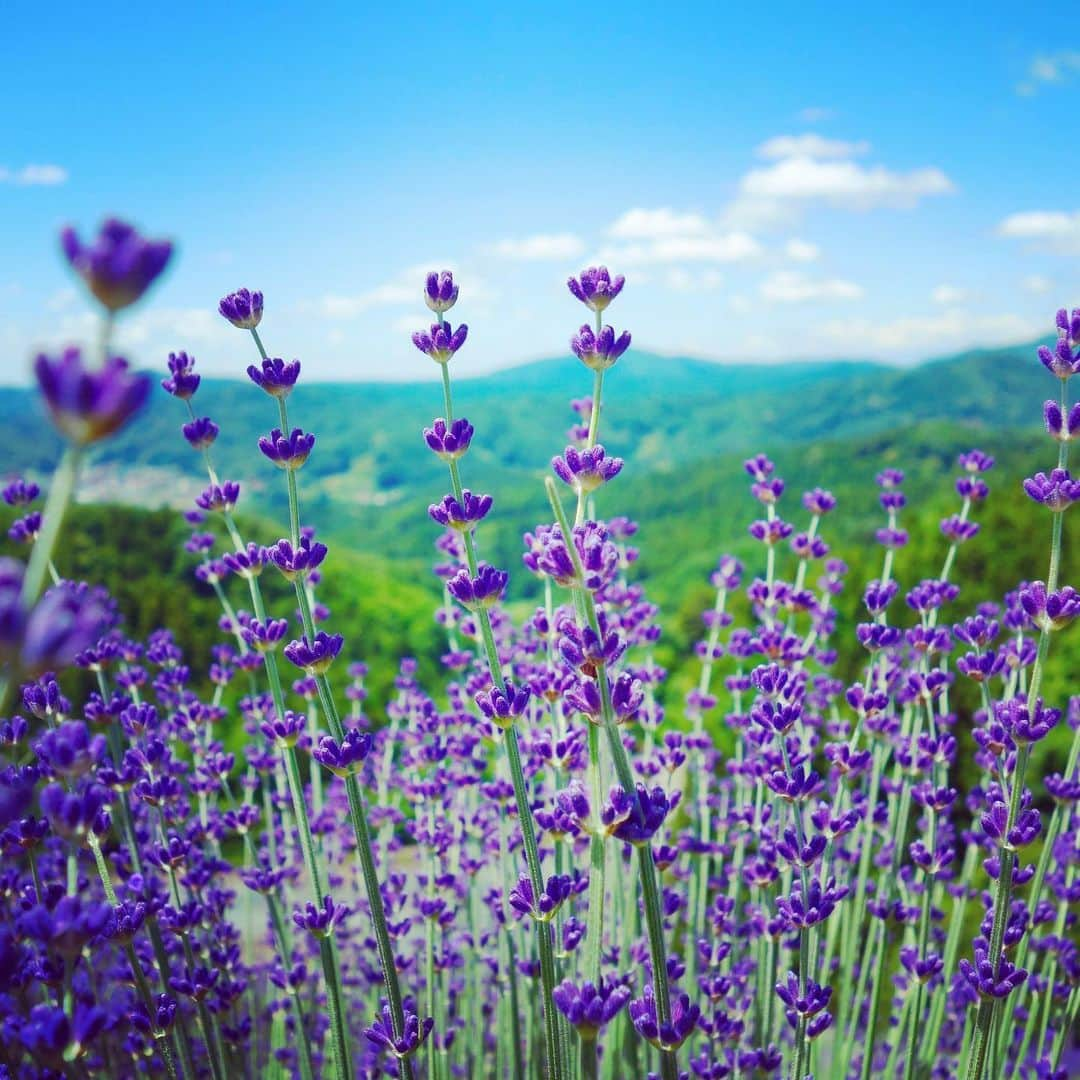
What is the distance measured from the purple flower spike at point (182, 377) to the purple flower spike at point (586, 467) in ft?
4.42

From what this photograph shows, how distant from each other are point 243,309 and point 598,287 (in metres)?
0.91

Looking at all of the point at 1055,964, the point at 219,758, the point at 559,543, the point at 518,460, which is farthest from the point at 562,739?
the point at 518,460

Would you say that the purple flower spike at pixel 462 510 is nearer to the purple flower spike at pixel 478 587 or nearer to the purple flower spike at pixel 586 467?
the purple flower spike at pixel 478 587

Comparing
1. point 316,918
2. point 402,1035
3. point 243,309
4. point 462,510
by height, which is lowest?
point 402,1035

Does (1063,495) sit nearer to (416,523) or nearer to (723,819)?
(723,819)

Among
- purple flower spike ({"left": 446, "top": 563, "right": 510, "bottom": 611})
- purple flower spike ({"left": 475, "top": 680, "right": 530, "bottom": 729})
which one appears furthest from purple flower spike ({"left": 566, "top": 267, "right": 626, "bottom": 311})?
purple flower spike ({"left": 475, "top": 680, "right": 530, "bottom": 729})

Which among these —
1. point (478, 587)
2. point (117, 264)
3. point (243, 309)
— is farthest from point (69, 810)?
point (243, 309)

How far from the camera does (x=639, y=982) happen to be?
3004mm

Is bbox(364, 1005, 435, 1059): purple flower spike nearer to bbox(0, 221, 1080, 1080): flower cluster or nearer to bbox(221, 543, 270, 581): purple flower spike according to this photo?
bbox(0, 221, 1080, 1080): flower cluster

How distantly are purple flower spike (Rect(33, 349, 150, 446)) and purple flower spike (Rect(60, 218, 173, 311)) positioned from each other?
88mm

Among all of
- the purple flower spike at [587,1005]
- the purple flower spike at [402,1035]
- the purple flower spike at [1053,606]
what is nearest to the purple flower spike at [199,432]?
the purple flower spike at [402,1035]

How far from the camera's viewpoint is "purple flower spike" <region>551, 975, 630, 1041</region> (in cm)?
149

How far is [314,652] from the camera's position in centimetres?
185

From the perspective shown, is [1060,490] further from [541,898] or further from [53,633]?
[53,633]
